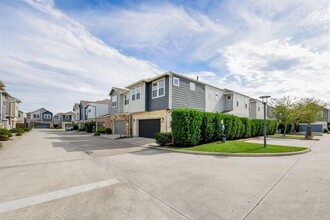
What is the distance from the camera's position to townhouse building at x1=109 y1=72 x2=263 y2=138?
16.1 m

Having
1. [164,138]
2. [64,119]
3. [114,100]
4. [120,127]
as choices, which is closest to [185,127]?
[164,138]

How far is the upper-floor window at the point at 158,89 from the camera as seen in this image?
1655cm

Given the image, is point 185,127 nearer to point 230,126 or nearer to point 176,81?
point 176,81

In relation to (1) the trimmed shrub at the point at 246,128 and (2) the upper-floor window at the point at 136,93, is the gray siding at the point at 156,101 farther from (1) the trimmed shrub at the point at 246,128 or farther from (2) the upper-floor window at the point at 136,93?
(1) the trimmed shrub at the point at 246,128

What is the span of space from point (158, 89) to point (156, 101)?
4.07ft

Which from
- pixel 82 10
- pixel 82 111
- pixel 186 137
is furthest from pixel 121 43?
pixel 82 111

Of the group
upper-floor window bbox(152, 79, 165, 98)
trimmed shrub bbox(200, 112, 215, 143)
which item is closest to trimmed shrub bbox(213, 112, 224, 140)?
trimmed shrub bbox(200, 112, 215, 143)

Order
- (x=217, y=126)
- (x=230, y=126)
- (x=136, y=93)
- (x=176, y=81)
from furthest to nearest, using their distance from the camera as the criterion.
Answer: (x=136, y=93), (x=230, y=126), (x=176, y=81), (x=217, y=126)

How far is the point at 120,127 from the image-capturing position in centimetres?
2445

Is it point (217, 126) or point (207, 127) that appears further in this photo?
point (217, 126)

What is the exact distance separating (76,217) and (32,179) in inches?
139

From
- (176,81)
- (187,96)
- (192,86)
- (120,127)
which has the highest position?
(176,81)

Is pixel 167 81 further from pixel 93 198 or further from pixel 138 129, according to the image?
pixel 93 198

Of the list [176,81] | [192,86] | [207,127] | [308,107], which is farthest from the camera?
[308,107]
